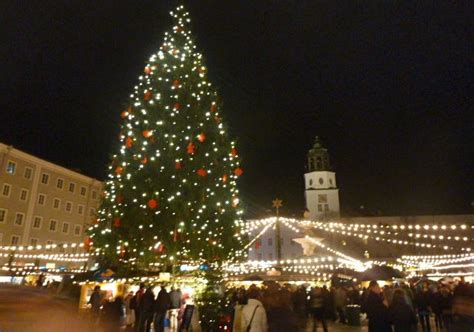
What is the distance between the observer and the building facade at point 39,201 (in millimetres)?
38875

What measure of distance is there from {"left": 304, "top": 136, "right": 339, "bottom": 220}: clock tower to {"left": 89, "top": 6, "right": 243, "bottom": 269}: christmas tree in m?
62.5

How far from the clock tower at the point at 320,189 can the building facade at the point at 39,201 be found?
45.4 m

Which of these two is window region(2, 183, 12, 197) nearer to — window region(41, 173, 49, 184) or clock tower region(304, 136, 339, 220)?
window region(41, 173, 49, 184)

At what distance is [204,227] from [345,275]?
31.8ft

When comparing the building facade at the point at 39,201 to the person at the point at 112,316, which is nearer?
the person at the point at 112,316

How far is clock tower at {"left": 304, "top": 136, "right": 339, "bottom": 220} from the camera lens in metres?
79.4

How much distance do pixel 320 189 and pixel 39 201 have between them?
54269 mm

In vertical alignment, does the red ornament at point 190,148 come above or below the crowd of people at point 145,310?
above

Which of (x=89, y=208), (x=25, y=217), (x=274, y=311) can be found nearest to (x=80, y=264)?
(x=89, y=208)

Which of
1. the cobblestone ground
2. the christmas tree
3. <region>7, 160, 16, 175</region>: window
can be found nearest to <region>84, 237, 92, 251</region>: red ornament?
the christmas tree

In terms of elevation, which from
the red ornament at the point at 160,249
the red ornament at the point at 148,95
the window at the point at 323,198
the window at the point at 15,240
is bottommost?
the red ornament at the point at 160,249

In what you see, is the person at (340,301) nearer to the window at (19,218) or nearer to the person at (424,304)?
the person at (424,304)

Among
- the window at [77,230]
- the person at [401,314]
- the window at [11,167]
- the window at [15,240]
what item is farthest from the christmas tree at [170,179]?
the window at [77,230]

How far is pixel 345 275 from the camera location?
2177cm
